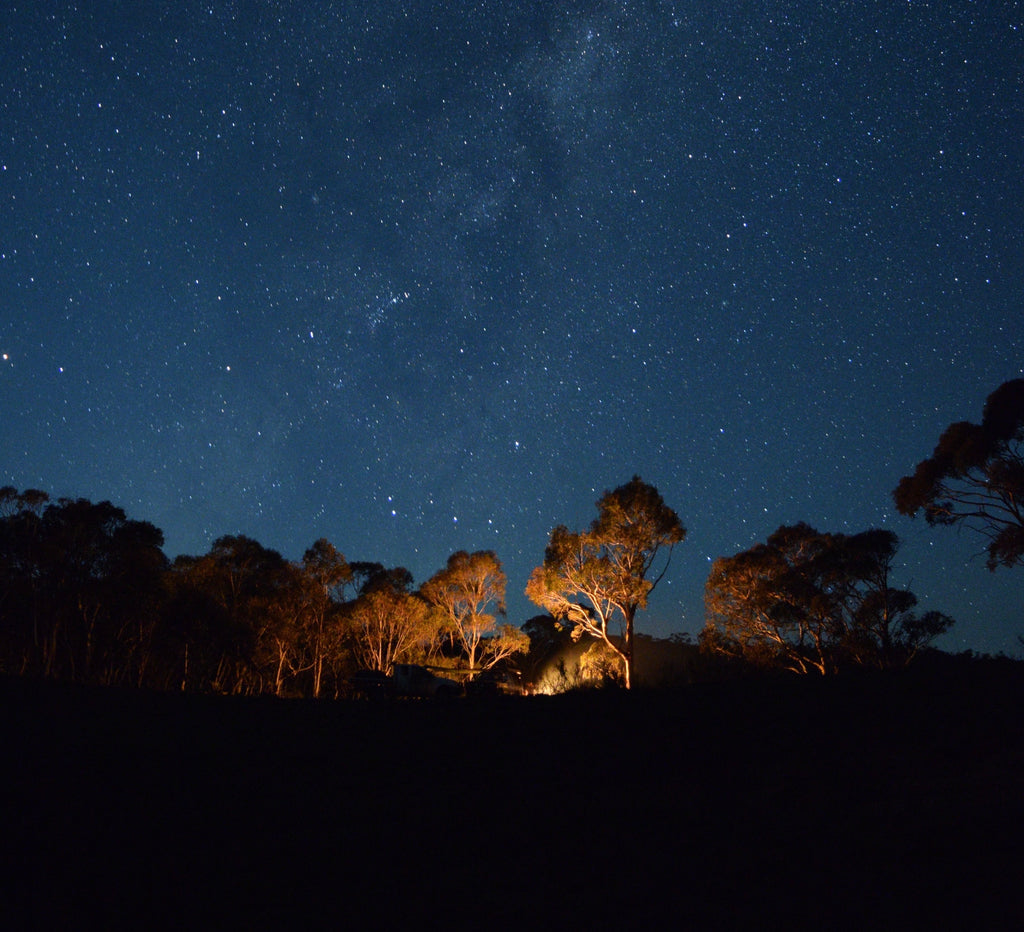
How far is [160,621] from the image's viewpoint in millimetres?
31219

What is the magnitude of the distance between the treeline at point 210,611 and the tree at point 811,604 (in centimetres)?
1387

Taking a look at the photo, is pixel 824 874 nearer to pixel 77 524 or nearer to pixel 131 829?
Answer: pixel 131 829

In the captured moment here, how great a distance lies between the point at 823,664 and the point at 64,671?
31839 millimetres

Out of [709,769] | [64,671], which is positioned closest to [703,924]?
[709,769]

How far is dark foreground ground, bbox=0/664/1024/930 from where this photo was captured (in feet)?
17.3

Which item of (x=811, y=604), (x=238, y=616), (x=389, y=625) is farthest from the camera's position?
(x=389, y=625)

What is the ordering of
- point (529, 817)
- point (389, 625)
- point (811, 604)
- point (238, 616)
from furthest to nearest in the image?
point (389, 625), point (238, 616), point (811, 604), point (529, 817)

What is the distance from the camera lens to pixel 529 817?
25.1 ft

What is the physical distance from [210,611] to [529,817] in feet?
95.0

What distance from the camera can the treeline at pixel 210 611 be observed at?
91.5ft

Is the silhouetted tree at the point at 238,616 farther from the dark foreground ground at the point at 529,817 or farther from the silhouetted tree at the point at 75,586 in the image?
the dark foreground ground at the point at 529,817

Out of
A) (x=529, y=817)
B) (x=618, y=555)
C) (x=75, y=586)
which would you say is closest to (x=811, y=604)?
(x=618, y=555)

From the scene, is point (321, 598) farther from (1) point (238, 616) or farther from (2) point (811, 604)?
(2) point (811, 604)

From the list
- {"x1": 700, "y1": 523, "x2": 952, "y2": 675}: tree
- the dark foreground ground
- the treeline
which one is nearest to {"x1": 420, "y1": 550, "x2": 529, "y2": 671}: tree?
the treeline
